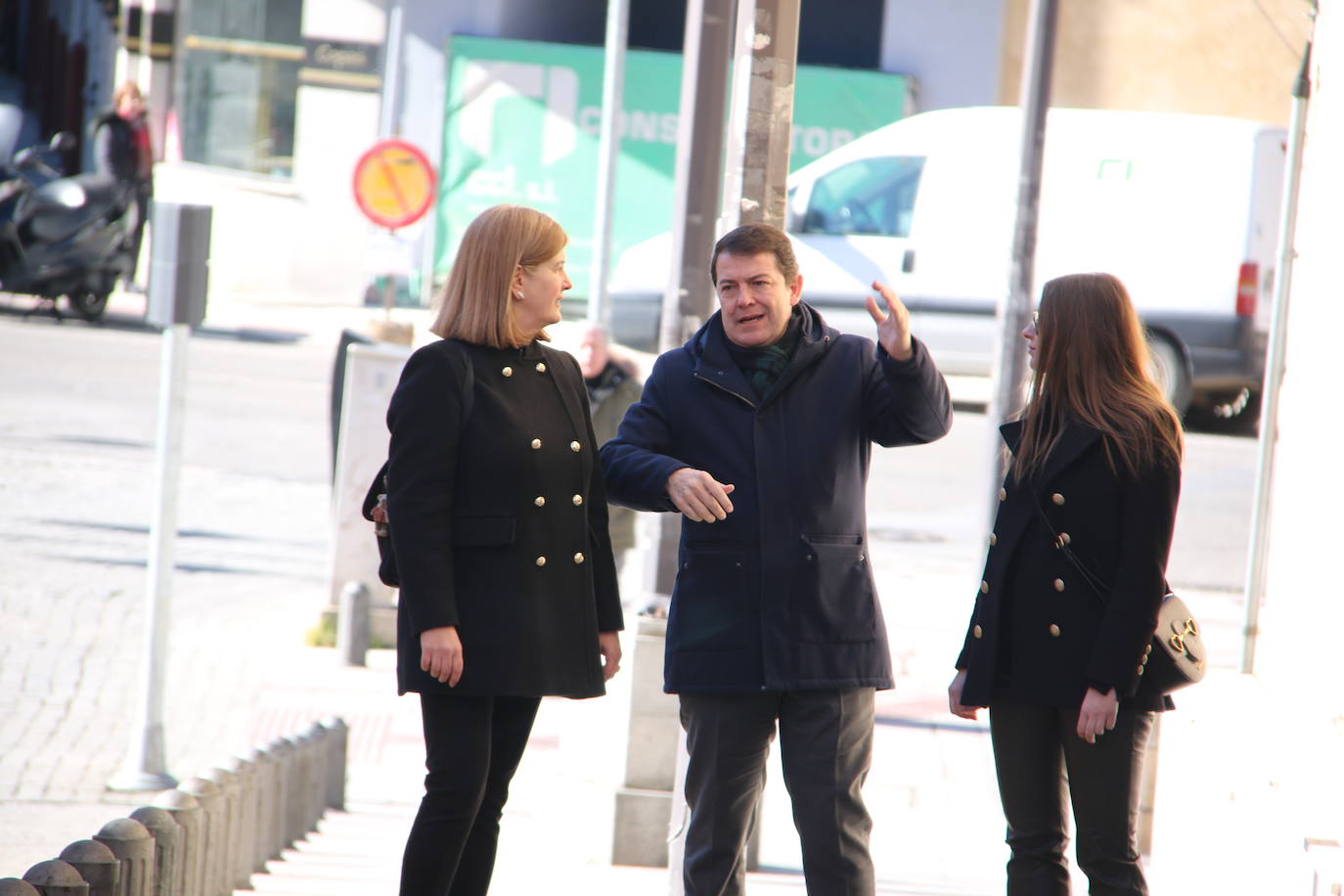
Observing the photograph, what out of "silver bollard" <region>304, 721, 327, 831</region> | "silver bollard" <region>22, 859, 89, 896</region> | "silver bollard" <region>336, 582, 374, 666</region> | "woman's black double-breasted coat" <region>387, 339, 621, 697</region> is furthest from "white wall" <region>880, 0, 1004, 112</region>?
"silver bollard" <region>22, 859, 89, 896</region>

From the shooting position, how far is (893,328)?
11.5 ft

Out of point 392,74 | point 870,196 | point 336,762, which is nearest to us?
point 336,762

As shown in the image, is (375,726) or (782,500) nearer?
(782,500)

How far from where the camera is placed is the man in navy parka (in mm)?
3564

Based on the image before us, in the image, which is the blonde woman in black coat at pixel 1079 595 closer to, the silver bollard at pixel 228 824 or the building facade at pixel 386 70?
the silver bollard at pixel 228 824

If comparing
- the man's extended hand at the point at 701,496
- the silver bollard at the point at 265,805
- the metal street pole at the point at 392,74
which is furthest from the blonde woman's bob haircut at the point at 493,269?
the metal street pole at the point at 392,74

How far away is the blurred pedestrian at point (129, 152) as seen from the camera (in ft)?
61.4

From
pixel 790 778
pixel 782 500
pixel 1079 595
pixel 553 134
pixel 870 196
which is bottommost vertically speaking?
pixel 790 778

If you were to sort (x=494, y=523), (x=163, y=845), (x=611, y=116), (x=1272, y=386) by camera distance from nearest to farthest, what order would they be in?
(x=494, y=523), (x=163, y=845), (x=1272, y=386), (x=611, y=116)

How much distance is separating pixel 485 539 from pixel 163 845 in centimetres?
97

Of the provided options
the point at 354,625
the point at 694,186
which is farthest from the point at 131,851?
the point at 354,625

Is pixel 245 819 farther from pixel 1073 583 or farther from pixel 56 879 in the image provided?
pixel 1073 583

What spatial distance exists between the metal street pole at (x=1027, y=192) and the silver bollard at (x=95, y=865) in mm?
4896

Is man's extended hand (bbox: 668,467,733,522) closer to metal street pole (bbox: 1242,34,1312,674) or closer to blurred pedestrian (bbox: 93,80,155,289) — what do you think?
metal street pole (bbox: 1242,34,1312,674)
